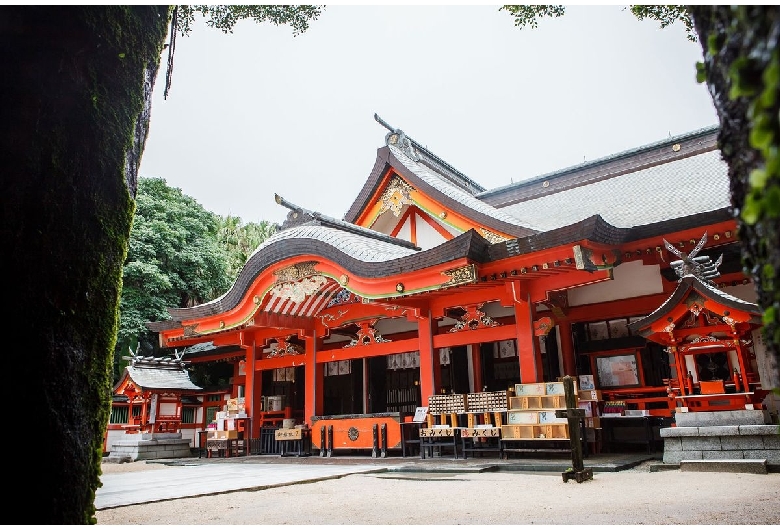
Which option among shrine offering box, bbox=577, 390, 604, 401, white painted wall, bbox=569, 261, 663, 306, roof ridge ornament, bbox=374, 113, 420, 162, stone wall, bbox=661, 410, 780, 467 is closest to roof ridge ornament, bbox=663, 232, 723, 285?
stone wall, bbox=661, 410, 780, 467

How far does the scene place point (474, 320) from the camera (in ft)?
33.7

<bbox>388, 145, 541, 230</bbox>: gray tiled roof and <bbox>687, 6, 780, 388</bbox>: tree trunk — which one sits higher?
<bbox>388, 145, 541, 230</bbox>: gray tiled roof

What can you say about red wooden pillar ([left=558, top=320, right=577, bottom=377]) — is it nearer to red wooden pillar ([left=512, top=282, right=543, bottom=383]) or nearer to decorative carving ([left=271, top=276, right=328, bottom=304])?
red wooden pillar ([left=512, top=282, right=543, bottom=383])

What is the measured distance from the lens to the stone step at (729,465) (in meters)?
6.61

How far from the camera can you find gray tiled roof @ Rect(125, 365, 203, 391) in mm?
15562

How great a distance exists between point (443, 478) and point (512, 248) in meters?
3.63

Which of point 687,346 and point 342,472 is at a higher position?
point 687,346

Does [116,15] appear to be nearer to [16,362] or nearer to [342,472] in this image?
[16,362]

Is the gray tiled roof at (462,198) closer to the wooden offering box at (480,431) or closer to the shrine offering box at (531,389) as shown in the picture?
the shrine offering box at (531,389)

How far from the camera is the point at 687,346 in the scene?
7.75m

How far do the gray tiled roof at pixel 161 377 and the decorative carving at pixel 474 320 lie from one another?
9870 mm

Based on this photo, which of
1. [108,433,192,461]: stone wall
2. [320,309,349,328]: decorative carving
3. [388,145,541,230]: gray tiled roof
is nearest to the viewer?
[388,145,541,230]: gray tiled roof

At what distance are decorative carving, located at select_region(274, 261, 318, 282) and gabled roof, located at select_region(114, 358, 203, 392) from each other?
23.9ft

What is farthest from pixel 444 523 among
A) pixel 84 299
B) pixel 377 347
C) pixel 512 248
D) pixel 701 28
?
pixel 377 347
